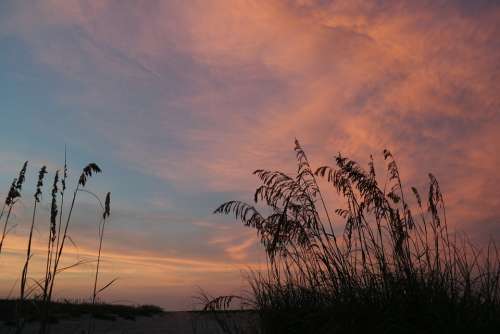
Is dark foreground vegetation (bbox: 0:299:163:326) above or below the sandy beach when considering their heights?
above

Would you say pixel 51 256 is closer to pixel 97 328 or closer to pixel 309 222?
pixel 309 222

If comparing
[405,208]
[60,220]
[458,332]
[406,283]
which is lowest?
[458,332]

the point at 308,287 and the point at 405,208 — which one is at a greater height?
the point at 405,208

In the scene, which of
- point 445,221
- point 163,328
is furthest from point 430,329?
point 163,328

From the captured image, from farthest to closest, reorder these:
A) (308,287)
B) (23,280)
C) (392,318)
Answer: (308,287) → (392,318) → (23,280)

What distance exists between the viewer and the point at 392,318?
15.2 feet

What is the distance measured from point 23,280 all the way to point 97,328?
8625 millimetres

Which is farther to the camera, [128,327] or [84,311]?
[128,327]

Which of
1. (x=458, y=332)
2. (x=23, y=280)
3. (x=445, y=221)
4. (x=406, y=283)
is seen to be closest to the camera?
(x=23, y=280)

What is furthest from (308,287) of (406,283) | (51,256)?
(51,256)

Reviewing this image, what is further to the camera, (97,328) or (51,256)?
(97,328)

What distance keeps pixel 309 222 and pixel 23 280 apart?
12.2ft

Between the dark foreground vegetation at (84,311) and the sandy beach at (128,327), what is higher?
the dark foreground vegetation at (84,311)

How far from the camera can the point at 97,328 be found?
1120cm
